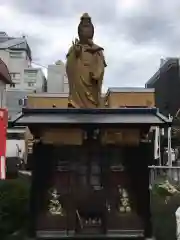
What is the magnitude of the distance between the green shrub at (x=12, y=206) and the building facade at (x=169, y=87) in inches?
1658

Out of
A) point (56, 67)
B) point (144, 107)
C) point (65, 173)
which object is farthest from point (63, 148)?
point (56, 67)

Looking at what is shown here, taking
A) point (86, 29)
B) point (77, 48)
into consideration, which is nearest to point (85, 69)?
point (77, 48)

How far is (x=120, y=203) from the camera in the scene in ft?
35.7

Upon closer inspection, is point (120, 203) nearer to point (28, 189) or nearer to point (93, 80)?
point (28, 189)

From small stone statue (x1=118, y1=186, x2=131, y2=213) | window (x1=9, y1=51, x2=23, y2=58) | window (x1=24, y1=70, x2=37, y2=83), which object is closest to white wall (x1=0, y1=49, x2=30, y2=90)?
window (x1=9, y1=51, x2=23, y2=58)

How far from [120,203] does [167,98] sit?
44843mm

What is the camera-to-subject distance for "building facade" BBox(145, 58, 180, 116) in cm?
5316

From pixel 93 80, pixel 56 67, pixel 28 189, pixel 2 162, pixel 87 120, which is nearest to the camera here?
pixel 87 120

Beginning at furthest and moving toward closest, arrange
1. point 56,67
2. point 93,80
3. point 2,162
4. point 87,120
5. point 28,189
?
point 56,67
point 2,162
point 93,80
point 28,189
point 87,120

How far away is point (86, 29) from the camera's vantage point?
39.5 ft

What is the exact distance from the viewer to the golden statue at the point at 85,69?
11922 millimetres

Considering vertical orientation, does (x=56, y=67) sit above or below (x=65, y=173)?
above

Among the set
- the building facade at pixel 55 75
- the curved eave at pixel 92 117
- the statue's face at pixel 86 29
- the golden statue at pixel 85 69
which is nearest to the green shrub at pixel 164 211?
the curved eave at pixel 92 117

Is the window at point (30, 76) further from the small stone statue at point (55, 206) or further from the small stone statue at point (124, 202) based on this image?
the small stone statue at point (124, 202)
